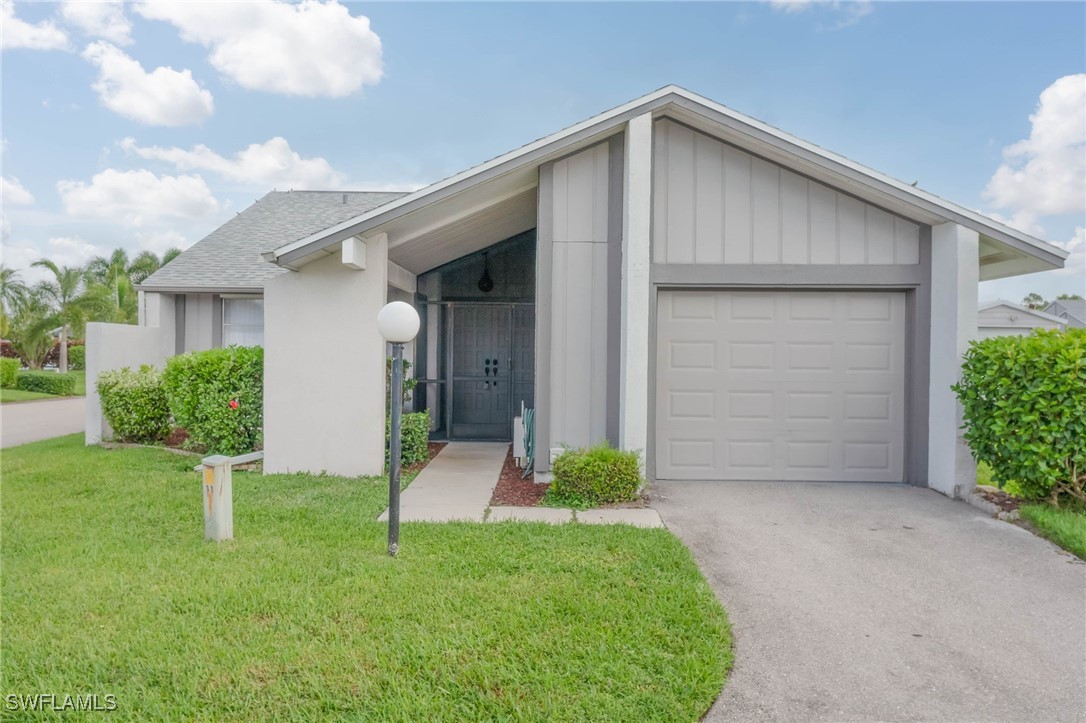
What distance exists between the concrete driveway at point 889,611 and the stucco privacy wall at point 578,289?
1.37 m

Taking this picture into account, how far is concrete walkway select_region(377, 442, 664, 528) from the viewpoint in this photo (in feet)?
16.9

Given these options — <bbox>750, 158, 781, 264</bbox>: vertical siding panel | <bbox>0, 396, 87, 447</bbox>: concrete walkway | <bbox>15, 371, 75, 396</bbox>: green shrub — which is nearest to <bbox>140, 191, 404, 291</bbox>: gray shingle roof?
<bbox>0, 396, 87, 447</bbox>: concrete walkway

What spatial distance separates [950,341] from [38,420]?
56.9ft

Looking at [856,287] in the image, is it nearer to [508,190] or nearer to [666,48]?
[508,190]

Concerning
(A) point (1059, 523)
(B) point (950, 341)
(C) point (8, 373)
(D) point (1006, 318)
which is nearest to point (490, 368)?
(B) point (950, 341)

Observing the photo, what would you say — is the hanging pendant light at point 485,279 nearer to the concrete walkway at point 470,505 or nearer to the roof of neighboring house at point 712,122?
the concrete walkway at point 470,505

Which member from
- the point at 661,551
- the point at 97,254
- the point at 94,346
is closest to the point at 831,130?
the point at 661,551

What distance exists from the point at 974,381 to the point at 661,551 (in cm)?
371

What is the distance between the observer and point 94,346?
8750mm

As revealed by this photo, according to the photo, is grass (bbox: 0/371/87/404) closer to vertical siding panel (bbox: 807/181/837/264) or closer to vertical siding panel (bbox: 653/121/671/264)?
vertical siding panel (bbox: 653/121/671/264)

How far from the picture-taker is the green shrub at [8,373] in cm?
1931

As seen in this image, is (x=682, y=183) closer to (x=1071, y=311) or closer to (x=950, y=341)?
(x=950, y=341)

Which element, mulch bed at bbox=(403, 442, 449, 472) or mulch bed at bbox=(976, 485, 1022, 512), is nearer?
mulch bed at bbox=(976, 485, 1022, 512)

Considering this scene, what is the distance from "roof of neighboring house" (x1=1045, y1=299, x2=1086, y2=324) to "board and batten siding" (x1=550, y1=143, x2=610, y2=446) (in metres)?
36.7
